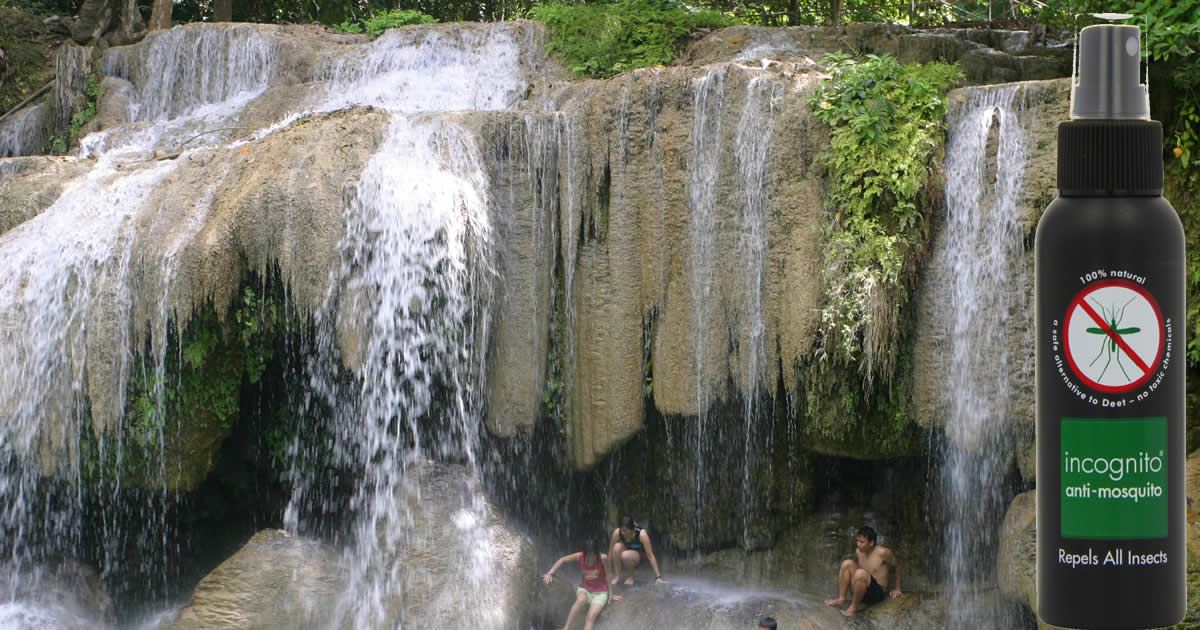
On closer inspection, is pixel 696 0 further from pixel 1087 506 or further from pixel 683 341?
pixel 1087 506

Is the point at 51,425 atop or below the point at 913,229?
below

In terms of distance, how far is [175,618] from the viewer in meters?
11.0

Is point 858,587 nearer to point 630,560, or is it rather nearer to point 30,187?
point 630,560

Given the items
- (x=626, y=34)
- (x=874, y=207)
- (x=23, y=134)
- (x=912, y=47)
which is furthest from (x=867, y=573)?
(x=23, y=134)

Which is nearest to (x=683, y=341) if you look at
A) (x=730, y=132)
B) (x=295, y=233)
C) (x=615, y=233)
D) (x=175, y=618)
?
(x=615, y=233)

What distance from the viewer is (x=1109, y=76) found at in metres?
2.40

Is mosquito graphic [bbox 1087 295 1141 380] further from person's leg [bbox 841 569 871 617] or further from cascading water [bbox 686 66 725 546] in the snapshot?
Result: person's leg [bbox 841 569 871 617]

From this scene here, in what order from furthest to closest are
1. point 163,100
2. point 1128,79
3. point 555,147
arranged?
point 163,100, point 555,147, point 1128,79

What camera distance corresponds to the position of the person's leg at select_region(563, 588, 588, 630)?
11.0 metres

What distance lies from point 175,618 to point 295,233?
353cm

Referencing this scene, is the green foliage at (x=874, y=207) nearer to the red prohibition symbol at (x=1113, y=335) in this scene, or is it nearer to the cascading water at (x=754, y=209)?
the cascading water at (x=754, y=209)

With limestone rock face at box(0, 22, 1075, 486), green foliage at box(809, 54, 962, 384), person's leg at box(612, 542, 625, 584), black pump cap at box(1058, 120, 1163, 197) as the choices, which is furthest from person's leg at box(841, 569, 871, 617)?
black pump cap at box(1058, 120, 1163, 197)

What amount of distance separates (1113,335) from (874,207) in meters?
7.97

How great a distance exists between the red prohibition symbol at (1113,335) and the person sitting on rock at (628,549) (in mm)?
9323
